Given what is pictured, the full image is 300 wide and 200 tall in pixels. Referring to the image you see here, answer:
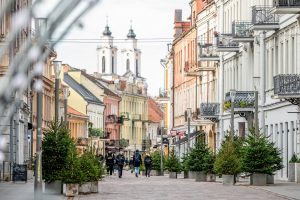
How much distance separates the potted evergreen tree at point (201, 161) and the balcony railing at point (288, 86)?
21.5ft

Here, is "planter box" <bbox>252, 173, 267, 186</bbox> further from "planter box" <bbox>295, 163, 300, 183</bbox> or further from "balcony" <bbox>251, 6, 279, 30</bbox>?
"balcony" <bbox>251, 6, 279, 30</bbox>

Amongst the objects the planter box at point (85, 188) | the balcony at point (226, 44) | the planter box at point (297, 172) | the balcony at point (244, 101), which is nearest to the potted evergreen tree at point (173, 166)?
the balcony at point (244, 101)

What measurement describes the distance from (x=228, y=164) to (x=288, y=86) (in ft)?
15.5

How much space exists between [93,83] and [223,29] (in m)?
76.5

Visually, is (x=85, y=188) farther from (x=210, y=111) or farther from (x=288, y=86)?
(x=210, y=111)

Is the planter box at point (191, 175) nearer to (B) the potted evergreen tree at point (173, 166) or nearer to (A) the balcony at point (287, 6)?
(B) the potted evergreen tree at point (173, 166)

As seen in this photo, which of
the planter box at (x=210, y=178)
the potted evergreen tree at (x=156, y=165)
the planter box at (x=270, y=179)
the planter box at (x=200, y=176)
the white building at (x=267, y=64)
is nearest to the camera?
the planter box at (x=270, y=179)

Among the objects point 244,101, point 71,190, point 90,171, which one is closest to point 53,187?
point 71,190

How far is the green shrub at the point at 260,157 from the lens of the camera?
4262 cm

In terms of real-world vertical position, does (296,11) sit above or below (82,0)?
above

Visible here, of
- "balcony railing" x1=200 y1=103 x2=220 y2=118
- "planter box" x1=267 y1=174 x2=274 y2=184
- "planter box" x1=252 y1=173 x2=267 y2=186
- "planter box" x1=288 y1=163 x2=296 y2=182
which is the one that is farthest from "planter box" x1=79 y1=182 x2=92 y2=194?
"balcony railing" x1=200 y1=103 x2=220 y2=118

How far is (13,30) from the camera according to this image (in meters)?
4.34

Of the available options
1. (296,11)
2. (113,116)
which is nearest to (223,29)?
(296,11)

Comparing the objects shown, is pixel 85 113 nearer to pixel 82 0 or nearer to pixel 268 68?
pixel 268 68
